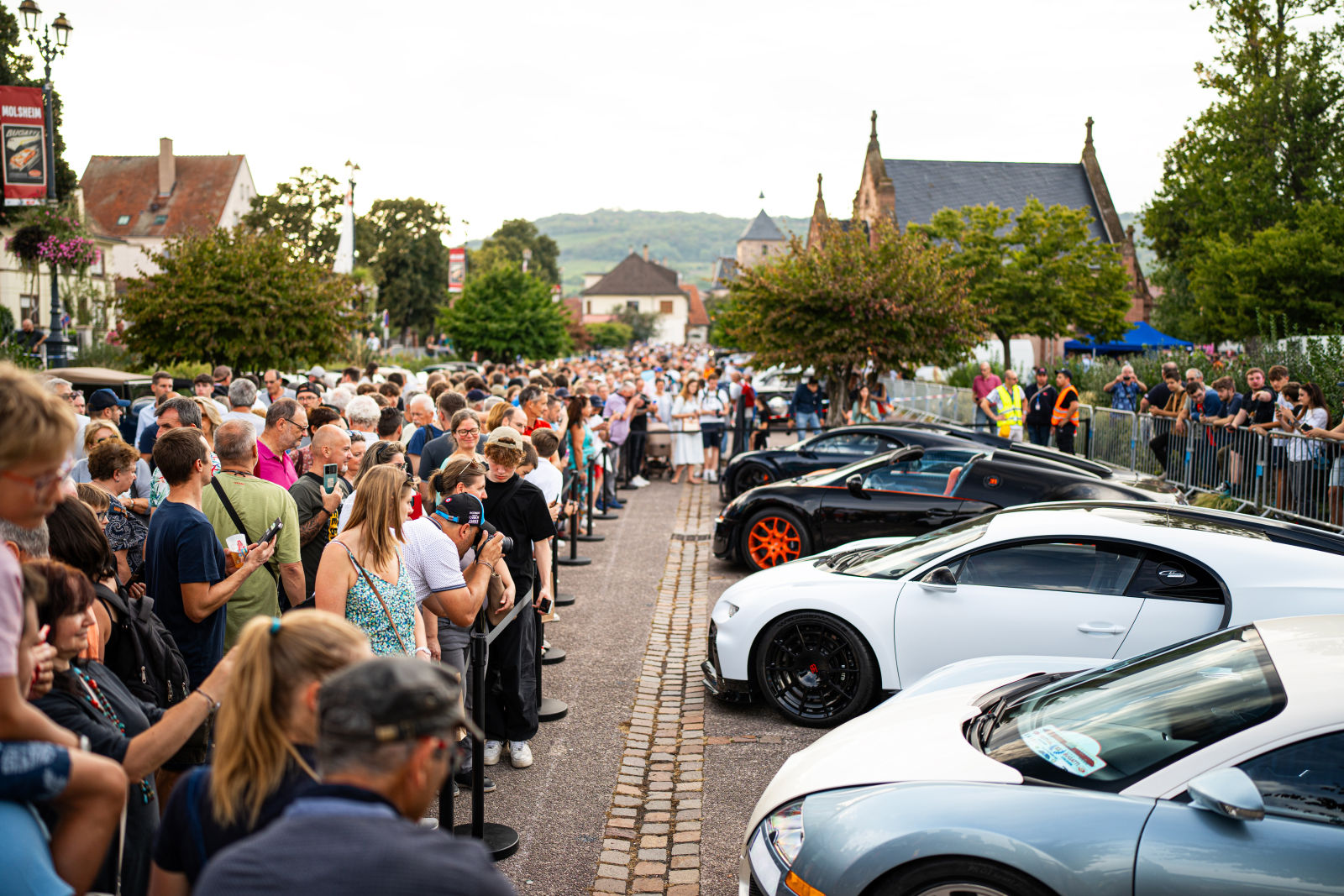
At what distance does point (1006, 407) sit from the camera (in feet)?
54.5

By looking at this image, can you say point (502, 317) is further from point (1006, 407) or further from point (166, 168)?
point (166, 168)


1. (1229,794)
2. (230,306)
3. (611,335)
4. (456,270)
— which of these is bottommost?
(1229,794)

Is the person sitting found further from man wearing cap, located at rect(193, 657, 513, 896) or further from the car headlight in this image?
the car headlight

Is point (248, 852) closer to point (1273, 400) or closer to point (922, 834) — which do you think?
point (922, 834)

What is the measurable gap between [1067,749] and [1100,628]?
7.74ft

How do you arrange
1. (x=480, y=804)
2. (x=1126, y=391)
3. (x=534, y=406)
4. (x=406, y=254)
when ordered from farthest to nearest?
(x=406, y=254), (x=1126, y=391), (x=534, y=406), (x=480, y=804)

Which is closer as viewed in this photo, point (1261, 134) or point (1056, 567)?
point (1056, 567)

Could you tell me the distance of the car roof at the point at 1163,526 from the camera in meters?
5.79

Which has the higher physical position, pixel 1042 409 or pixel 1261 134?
pixel 1261 134

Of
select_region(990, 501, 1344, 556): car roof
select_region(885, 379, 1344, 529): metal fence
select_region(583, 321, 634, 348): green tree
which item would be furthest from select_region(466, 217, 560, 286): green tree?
select_region(990, 501, 1344, 556): car roof

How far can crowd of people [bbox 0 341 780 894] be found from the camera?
1.82 meters

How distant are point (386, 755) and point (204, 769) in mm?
719

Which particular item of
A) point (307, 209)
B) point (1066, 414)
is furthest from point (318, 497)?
point (307, 209)

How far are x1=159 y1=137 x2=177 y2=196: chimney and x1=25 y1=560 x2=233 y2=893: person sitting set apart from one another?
261 ft
